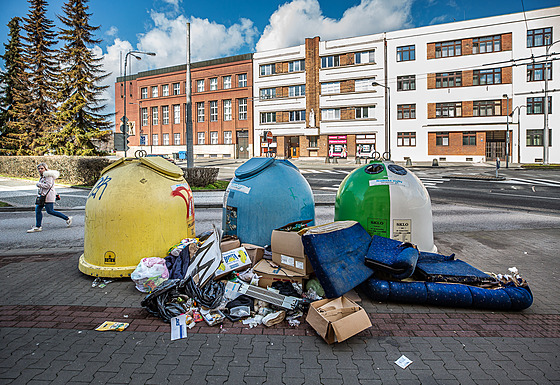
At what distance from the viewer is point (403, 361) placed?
10.6 feet

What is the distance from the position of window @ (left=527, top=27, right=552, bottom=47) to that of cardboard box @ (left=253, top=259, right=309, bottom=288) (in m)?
48.9

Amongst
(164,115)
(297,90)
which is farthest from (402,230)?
(164,115)

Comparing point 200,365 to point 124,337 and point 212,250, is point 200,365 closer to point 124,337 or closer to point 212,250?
point 124,337

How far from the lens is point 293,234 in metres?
4.73

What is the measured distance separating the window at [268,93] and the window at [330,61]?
805 cm

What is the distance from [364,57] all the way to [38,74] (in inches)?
1446

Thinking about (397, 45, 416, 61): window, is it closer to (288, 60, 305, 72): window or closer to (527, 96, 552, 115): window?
(288, 60, 305, 72): window

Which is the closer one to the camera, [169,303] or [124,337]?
[124,337]

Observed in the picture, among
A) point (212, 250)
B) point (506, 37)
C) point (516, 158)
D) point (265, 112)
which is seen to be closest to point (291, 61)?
point (265, 112)

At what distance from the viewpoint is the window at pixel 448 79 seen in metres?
43.5

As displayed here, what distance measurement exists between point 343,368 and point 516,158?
154 ft

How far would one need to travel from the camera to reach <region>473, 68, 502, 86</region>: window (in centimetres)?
4188

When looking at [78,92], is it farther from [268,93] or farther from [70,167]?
[268,93]

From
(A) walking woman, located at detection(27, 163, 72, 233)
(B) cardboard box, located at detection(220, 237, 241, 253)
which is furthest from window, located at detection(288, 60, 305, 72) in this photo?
(B) cardboard box, located at detection(220, 237, 241, 253)
